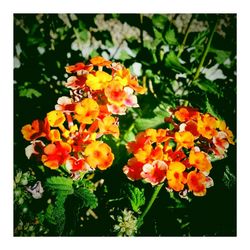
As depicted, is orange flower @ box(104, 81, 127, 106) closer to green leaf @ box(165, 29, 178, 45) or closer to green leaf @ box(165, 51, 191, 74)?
green leaf @ box(165, 51, 191, 74)

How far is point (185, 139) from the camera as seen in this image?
1.02 meters

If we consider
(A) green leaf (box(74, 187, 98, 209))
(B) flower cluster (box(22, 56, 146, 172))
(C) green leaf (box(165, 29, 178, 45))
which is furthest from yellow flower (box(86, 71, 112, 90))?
(C) green leaf (box(165, 29, 178, 45))

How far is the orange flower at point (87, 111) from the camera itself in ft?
3.23

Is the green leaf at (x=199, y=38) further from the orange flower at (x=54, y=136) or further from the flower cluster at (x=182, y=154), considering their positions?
the orange flower at (x=54, y=136)

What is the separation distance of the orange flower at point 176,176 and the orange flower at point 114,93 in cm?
25

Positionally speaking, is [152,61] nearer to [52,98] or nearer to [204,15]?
[204,15]

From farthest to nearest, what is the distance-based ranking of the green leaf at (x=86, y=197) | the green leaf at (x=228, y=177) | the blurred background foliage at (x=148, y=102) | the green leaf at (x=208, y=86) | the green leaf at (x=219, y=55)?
the green leaf at (x=219, y=55)
the green leaf at (x=208, y=86)
the blurred background foliage at (x=148, y=102)
the green leaf at (x=228, y=177)
the green leaf at (x=86, y=197)

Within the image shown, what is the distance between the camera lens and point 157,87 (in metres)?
1.56

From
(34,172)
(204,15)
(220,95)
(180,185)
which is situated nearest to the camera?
(180,185)

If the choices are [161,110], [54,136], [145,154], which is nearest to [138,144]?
[145,154]

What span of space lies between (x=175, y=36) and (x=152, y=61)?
0.19 meters

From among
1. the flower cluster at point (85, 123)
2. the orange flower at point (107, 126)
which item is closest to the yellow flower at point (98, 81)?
the flower cluster at point (85, 123)

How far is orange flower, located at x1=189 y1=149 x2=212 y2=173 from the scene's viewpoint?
100 centimetres

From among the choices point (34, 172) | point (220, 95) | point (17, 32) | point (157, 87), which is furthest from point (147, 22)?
point (34, 172)
